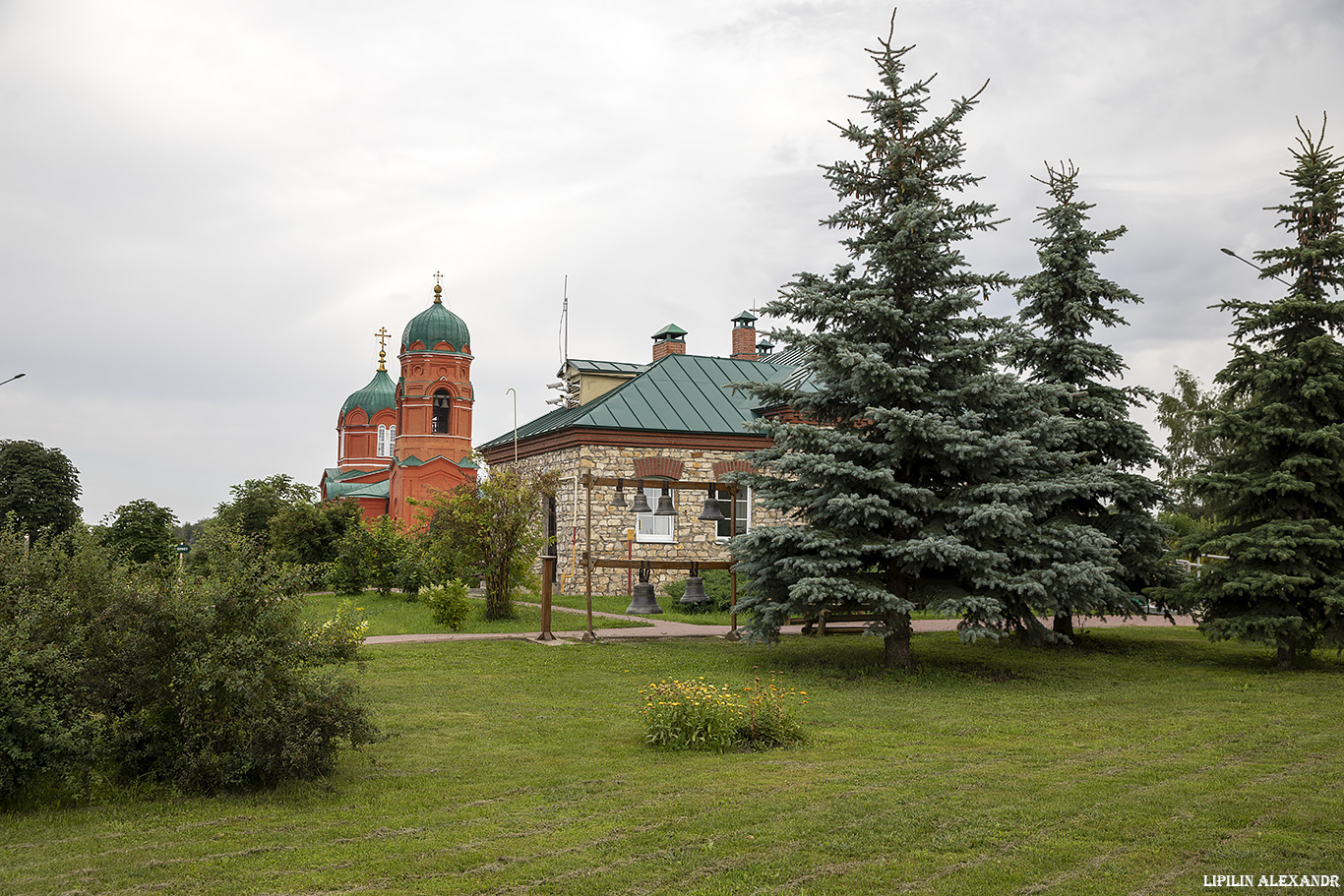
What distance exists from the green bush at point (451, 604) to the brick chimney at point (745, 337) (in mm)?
15331

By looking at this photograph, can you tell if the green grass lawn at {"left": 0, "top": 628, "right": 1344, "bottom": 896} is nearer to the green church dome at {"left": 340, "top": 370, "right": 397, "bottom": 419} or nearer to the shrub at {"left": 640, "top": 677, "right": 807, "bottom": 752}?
the shrub at {"left": 640, "top": 677, "right": 807, "bottom": 752}

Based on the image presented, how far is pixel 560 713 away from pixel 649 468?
1423 cm

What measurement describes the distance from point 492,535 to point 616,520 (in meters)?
5.86

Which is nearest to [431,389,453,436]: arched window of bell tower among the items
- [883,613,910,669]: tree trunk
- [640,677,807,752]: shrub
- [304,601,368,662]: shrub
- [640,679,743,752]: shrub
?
[883,613,910,669]: tree trunk

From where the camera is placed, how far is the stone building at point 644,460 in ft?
77.3

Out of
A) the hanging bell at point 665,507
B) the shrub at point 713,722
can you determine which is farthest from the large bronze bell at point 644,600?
the shrub at point 713,722

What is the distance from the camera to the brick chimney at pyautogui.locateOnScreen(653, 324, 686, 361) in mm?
30125

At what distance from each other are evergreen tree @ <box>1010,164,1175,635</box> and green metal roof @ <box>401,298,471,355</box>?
2918 centimetres

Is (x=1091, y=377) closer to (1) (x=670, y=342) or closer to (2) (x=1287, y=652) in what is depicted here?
(2) (x=1287, y=652)

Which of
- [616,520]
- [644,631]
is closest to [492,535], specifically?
[644,631]

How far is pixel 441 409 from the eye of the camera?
41.8m

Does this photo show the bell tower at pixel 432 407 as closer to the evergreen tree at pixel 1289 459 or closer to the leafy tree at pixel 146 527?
the leafy tree at pixel 146 527

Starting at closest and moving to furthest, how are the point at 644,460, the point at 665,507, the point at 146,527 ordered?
the point at 665,507 → the point at 644,460 → the point at 146,527

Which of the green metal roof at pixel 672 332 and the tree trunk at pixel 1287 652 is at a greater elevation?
the green metal roof at pixel 672 332
